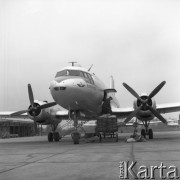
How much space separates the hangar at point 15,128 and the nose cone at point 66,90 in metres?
37.2

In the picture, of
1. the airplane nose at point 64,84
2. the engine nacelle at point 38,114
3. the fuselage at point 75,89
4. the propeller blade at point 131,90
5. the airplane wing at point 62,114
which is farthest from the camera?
the airplane wing at point 62,114

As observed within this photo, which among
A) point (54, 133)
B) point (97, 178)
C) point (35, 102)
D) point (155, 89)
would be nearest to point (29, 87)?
point (35, 102)

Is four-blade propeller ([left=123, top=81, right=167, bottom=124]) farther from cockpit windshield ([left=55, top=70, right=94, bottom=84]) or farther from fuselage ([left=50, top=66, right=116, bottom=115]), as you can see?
cockpit windshield ([left=55, top=70, right=94, bottom=84])

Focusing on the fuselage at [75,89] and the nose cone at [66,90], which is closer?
the nose cone at [66,90]

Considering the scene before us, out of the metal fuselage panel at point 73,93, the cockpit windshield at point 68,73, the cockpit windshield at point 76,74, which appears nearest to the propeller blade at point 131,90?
the metal fuselage panel at point 73,93

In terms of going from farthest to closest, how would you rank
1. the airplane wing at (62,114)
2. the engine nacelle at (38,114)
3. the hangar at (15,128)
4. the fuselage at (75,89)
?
the hangar at (15,128)
the airplane wing at (62,114)
the engine nacelle at (38,114)
the fuselage at (75,89)

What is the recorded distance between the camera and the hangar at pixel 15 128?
5495 centimetres

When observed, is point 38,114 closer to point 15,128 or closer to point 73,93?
point 73,93

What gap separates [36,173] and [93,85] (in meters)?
14.8

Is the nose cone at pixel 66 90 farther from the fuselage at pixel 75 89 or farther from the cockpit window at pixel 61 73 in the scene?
the cockpit window at pixel 61 73

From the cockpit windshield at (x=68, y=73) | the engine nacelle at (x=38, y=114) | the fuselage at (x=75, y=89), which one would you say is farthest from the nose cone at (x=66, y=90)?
the engine nacelle at (x=38, y=114)

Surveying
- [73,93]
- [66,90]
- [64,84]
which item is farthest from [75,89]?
[64,84]

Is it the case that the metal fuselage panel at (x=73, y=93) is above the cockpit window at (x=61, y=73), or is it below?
below

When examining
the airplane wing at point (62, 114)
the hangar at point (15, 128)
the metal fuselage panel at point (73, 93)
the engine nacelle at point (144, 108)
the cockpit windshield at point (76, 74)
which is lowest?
the hangar at point (15, 128)
